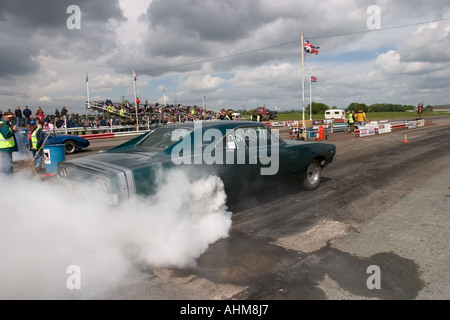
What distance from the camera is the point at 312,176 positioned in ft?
19.0

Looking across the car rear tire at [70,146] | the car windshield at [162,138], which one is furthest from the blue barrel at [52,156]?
the car rear tire at [70,146]

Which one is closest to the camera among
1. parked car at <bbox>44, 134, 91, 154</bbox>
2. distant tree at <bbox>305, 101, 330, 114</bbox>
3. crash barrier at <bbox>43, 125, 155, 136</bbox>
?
parked car at <bbox>44, 134, 91, 154</bbox>

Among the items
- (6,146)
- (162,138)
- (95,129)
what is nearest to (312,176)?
(162,138)

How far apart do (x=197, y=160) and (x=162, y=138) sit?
2.69 feet

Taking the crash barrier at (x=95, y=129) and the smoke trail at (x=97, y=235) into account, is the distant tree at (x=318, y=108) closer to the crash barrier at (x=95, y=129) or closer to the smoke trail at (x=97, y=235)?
the crash barrier at (x=95, y=129)

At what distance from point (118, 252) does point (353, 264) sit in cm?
238

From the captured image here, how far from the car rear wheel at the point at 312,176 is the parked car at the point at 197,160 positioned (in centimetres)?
4

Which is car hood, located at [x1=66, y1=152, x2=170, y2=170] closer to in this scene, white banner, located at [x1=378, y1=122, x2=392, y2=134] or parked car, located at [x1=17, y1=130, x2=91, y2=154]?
parked car, located at [x1=17, y1=130, x2=91, y2=154]

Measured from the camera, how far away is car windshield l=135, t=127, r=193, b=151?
407 cm

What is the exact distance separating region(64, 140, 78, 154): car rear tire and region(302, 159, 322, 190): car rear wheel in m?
10.2

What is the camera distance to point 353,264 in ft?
9.82

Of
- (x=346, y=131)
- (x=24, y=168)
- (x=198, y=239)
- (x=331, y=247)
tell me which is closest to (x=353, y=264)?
(x=331, y=247)

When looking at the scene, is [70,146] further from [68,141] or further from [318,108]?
[318,108]

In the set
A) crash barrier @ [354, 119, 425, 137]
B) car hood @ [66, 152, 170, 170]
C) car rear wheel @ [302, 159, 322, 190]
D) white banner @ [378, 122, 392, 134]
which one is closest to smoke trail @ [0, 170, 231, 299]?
car hood @ [66, 152, 170, 170]
